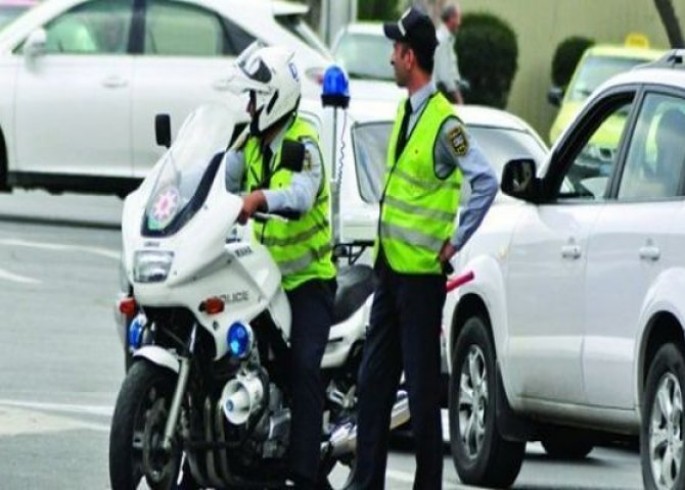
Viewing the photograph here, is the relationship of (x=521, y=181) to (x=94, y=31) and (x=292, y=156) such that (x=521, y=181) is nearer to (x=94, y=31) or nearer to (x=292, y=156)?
(x=292, y=156)

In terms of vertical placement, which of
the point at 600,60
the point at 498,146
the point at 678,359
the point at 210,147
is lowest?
the point at 600,60

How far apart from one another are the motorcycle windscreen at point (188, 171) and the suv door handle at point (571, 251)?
5.07 ft

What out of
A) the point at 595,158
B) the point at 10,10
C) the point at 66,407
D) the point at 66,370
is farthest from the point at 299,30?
the point at 595,158

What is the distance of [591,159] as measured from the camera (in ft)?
38.7

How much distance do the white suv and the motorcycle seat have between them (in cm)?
75

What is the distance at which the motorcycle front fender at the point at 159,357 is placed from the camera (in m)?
9.23

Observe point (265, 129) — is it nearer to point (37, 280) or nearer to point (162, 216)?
point (162, 216)

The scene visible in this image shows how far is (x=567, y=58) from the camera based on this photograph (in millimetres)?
41062

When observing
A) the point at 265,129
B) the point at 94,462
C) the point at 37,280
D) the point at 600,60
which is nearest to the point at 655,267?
the point at 265,129

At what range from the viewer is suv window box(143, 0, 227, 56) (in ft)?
74.5

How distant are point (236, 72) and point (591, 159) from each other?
246 centimetres

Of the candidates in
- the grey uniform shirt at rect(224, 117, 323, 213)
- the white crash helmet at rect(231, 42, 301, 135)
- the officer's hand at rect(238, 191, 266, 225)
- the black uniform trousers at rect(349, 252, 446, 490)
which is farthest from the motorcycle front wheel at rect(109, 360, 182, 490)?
the white crash helmet at rect(231, 42, 301, 135)

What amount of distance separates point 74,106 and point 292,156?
42.6 ft

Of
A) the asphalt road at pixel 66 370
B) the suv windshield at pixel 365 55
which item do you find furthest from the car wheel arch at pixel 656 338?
the suv windshield at pixel 365 55
